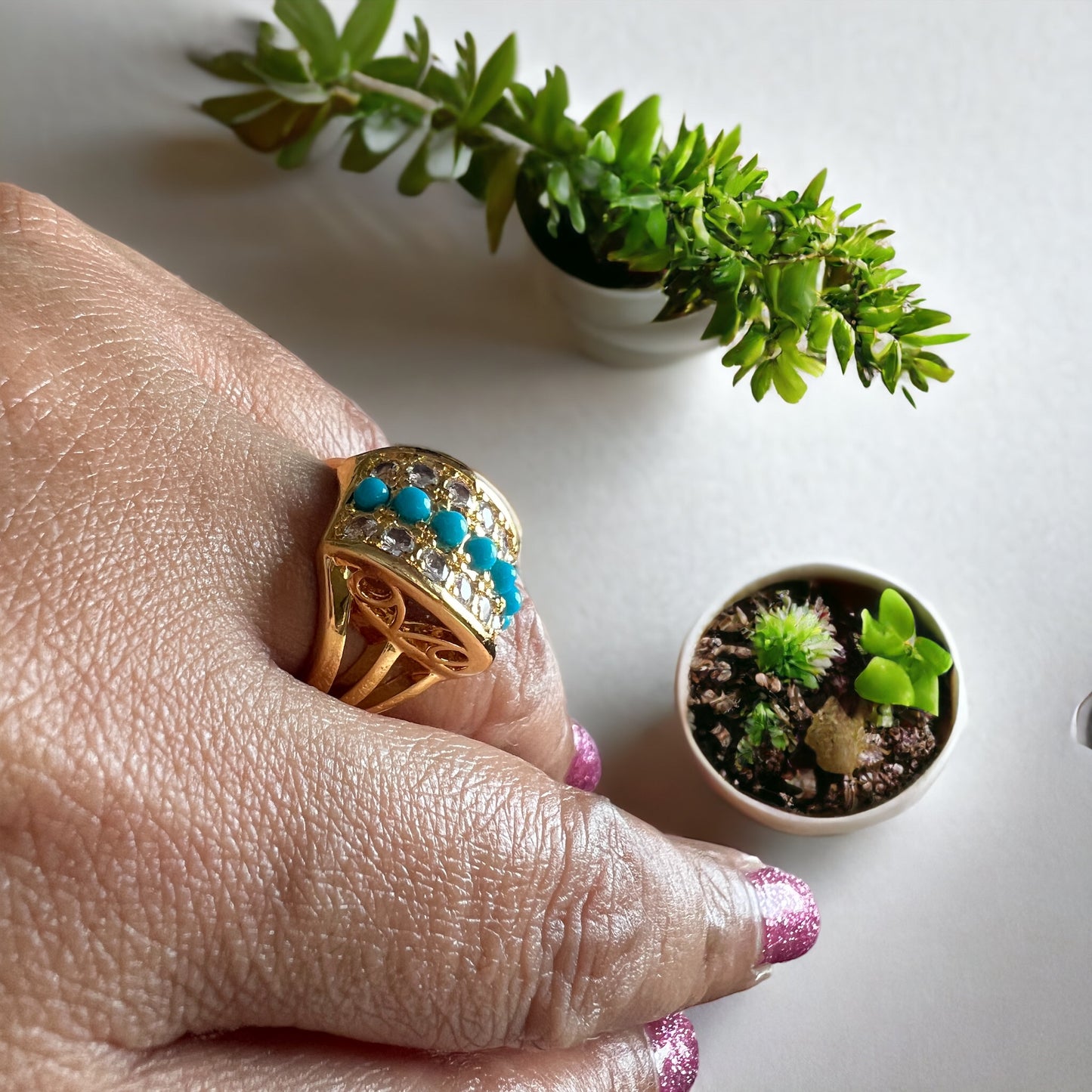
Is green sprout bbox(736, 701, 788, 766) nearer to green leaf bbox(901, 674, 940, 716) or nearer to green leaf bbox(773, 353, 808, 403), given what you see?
green leaf bbox(901, 674, 940, 716)

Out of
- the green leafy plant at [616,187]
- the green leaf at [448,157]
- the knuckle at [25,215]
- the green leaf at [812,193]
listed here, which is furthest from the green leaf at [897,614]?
the knuckle at [25,215]

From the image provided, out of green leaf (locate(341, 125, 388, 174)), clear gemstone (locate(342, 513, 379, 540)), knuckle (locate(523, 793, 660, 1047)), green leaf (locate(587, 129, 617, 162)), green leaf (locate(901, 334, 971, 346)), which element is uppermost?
green leaf (locate(587, 129, 617, 162))

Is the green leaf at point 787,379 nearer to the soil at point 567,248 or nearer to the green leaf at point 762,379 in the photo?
the green leaf at point 762,379

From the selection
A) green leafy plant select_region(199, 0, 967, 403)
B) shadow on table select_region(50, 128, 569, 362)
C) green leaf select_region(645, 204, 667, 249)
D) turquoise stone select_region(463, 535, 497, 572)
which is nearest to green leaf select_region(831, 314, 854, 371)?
green leafy plant select_region(199, 0, 967, 403)

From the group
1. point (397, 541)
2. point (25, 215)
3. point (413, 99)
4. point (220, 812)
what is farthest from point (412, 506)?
point (413, 99)

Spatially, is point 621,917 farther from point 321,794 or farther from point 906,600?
point 906,600

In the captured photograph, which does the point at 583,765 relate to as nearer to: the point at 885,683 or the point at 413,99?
the point at 885,683

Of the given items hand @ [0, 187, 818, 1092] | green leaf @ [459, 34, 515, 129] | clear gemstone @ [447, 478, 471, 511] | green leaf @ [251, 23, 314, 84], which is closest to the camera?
hand @ [0, 187, 818, 1092]
